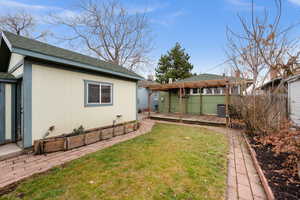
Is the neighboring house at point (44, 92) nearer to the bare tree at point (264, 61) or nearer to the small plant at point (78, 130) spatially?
the small plant at point (78, 130)

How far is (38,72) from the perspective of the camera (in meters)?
3.76

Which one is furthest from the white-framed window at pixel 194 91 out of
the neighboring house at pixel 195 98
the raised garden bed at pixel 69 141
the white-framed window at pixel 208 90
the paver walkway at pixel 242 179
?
the raised garden bed at pixel 69 141

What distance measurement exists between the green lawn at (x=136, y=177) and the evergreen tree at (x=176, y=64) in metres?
16.8

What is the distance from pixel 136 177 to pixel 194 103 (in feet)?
29.6

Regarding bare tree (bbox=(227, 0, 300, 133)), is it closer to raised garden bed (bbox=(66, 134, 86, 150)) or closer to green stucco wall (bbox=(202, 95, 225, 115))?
green stucco wall (bbox=(202, 95, 225, 115))

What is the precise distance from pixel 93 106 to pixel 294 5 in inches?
286

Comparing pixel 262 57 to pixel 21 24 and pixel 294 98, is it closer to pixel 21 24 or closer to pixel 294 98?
pixel 294 98

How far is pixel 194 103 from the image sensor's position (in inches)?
412

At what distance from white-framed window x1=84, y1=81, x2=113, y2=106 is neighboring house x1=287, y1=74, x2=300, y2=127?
8.58 metres

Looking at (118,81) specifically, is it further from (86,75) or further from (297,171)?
(297,171)

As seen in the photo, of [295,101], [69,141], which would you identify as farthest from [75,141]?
[295,101]

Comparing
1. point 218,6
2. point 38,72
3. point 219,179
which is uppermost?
point 218,6

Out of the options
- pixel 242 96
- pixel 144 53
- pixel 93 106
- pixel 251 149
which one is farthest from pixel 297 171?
pixel 144 53

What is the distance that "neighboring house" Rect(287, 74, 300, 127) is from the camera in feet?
19.5
